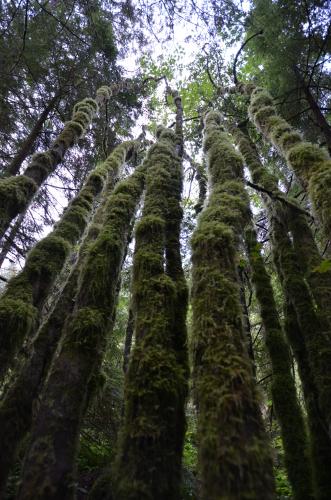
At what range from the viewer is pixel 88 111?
8.45 meters

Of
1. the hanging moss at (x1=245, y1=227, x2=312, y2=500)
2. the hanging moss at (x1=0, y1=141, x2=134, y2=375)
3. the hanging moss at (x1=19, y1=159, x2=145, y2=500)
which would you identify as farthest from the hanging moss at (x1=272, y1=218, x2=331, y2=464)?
the hanging moss at (x1=0, y1=141, x2=134, y2=375)

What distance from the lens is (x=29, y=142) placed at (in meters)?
9.84

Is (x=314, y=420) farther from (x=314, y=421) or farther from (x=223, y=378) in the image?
(x=223, y=378)

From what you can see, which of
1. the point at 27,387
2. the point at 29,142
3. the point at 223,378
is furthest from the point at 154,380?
the point at 29,142

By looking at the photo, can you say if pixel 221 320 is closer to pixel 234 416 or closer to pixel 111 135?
pixel 234 416

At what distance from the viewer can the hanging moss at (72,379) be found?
83.4 inches

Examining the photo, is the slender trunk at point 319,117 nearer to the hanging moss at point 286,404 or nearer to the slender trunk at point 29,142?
the hanging moss at point 286,404

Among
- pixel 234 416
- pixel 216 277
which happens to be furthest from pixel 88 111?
pixel 234 416

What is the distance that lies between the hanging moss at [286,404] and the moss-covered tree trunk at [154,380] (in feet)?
6.21

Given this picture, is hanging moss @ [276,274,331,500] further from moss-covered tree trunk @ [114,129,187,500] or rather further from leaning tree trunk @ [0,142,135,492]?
leaning tree trunk @ [0,142,135,492]

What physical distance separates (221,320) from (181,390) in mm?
594

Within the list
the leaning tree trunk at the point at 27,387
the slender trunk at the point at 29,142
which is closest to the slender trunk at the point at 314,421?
the leaning tree trunk at the point at 27,387

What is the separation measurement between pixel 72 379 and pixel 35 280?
2097 millimetres

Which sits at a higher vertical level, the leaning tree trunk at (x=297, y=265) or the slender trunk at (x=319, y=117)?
the slender trunk at (x=319, y=117)
